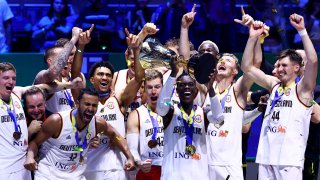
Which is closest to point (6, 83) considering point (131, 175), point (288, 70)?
point (131, 175)

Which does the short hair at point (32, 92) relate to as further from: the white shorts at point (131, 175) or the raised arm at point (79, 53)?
the white shorts at point (131, 175)

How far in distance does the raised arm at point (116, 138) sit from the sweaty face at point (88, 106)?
1.22ft

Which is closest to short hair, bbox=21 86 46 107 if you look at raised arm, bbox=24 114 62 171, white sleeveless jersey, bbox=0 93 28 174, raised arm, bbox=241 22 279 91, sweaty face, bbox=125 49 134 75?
white sleeveless jersey, bbox=0 93 28 174

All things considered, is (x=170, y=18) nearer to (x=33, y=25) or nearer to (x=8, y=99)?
(x=33, y=25)

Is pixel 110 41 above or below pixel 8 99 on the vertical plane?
above

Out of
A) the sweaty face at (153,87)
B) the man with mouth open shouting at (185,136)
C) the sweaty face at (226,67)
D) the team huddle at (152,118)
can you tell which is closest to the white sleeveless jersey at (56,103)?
the team huddle at (152,118)

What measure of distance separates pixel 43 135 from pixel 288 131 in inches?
103

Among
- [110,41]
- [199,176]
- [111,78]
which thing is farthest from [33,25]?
[199,176]

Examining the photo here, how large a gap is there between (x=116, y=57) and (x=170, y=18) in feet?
3.56

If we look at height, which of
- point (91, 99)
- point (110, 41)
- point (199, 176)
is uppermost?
point (110, 41)

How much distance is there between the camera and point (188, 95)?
9672mm

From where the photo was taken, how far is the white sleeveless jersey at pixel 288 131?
398 inches

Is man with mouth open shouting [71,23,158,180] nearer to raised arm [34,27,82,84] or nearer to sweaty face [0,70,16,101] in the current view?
raised arm [34,27,82,84]

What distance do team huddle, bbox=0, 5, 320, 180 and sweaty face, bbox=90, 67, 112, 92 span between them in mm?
12
